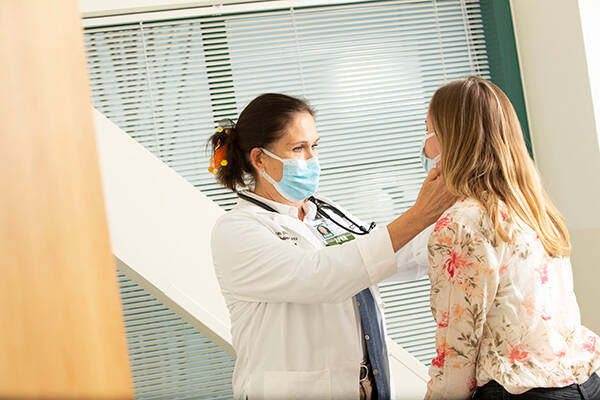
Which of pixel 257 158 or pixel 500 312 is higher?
pixel 257 158

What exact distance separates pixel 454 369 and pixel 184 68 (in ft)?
8.31

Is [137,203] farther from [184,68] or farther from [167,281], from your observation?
[184,68]

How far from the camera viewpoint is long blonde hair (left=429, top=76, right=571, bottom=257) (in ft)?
4.41

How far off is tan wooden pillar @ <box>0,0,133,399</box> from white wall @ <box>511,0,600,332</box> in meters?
2.67

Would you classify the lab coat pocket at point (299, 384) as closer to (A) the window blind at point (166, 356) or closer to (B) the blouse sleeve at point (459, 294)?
(B) the blouse sleeve at point (459, 294)

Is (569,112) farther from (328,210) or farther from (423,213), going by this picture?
(423,213)

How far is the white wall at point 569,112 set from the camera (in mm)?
2709

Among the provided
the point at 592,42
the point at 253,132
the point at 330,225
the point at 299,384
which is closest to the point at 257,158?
the point at 253,132

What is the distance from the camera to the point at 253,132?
1862mm

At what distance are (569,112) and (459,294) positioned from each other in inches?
79.5

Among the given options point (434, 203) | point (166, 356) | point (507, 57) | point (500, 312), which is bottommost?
point (166, 356)

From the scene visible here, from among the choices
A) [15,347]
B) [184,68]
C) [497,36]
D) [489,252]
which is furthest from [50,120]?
[497,36]

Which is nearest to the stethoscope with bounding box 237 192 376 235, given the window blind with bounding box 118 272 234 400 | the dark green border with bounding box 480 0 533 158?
the window blind with bounding box 118 272 234 400

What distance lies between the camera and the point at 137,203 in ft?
8.44
